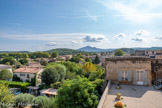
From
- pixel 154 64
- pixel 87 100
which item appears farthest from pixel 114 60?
pixel 87 100

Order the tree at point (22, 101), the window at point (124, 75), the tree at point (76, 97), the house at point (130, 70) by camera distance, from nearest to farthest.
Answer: the tree at point (76, 97) < the house at point (130, 70) < the window at point (124, 75) < the tree at point (22, 101)

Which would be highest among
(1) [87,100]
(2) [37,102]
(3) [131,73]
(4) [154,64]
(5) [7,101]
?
(4) [154,64]

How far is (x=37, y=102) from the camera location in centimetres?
1677

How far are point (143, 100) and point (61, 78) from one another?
82.3 ft

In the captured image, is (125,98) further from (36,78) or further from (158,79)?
(36,78)

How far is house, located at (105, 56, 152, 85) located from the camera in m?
12.6

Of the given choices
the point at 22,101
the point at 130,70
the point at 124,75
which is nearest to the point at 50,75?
the point at 22,101

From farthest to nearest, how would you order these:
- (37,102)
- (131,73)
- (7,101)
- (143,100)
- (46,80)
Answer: (46,80) < (37,102) < (7,101) < (131,73) < (143,100)

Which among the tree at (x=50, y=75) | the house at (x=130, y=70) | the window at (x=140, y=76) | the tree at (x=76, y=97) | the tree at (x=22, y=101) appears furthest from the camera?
the tree at (x=50, y=75)

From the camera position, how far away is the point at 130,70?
1287 centimetres

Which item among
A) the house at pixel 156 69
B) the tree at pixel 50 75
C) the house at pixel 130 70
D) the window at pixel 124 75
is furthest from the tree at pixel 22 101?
the house at pixel 156 69

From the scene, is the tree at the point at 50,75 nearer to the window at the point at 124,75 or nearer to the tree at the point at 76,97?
the tree at the point at 76,97

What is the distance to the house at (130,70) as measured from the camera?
1255 centimetres

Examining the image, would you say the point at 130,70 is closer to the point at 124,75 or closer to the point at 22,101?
the point at 124,75
